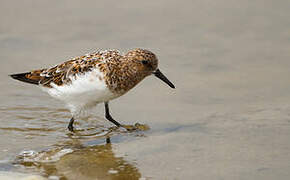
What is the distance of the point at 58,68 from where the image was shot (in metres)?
7.33

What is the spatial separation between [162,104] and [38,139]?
2.05 m

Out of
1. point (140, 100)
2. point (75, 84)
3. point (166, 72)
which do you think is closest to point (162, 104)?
point (140, 100)

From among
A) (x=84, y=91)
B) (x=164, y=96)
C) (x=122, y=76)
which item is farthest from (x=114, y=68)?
(x=164, y=96)

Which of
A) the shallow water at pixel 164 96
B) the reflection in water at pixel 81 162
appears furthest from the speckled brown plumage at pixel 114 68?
the reflection in water at pixel 81 162

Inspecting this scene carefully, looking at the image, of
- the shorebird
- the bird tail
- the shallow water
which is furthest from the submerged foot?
the bird tail

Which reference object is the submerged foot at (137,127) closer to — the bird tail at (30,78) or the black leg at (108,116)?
the black leg at (108,116)

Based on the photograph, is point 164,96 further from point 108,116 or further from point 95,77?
point 95,77

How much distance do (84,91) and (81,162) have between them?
106cm

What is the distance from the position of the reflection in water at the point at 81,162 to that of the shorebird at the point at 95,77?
638 mm

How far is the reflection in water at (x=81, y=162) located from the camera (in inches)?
232

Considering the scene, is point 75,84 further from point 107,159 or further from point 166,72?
point 166,72

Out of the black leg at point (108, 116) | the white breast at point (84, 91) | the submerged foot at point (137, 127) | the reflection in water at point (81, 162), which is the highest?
the white breast at point (84, 91)

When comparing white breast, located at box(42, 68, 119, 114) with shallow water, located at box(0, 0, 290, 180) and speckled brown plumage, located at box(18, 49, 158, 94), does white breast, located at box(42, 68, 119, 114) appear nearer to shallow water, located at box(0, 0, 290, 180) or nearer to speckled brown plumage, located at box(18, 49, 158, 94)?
speckled brown plumage, located at box(18, 49, 158, 94)

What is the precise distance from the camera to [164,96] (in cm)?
848
